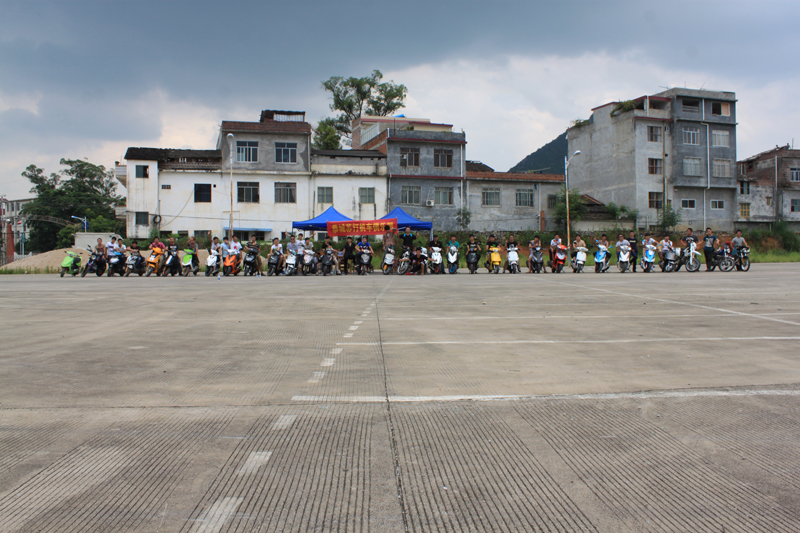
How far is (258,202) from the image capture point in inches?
1592

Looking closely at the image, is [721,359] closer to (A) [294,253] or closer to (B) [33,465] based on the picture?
(B) [33,465]

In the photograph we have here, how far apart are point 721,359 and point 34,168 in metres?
81.9

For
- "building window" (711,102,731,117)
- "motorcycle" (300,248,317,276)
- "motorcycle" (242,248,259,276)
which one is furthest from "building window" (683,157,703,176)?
"motorcycle" (242,248,259,276)

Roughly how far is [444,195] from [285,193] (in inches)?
460

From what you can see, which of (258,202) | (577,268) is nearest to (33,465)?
(577,268)

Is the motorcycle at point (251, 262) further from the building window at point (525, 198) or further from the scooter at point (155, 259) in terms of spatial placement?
the building window at point (525, 198)

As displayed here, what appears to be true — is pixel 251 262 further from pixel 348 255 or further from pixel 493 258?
pixel 493 258

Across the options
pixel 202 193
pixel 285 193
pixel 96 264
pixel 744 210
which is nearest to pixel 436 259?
pixel 96 264

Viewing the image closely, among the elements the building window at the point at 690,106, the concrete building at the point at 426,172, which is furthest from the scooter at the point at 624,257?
the building window at the point at 690,106

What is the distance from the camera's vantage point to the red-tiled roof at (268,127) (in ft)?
132

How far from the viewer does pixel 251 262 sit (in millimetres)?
22844

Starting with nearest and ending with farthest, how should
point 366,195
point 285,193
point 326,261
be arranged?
point 326,261
point 285,193
point 366,195

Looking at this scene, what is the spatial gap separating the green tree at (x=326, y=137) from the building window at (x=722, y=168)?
31799 millimetres

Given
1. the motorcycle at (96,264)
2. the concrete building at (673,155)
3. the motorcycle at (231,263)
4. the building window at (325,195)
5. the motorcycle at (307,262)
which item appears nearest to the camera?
the motorcycle at (96,264)
